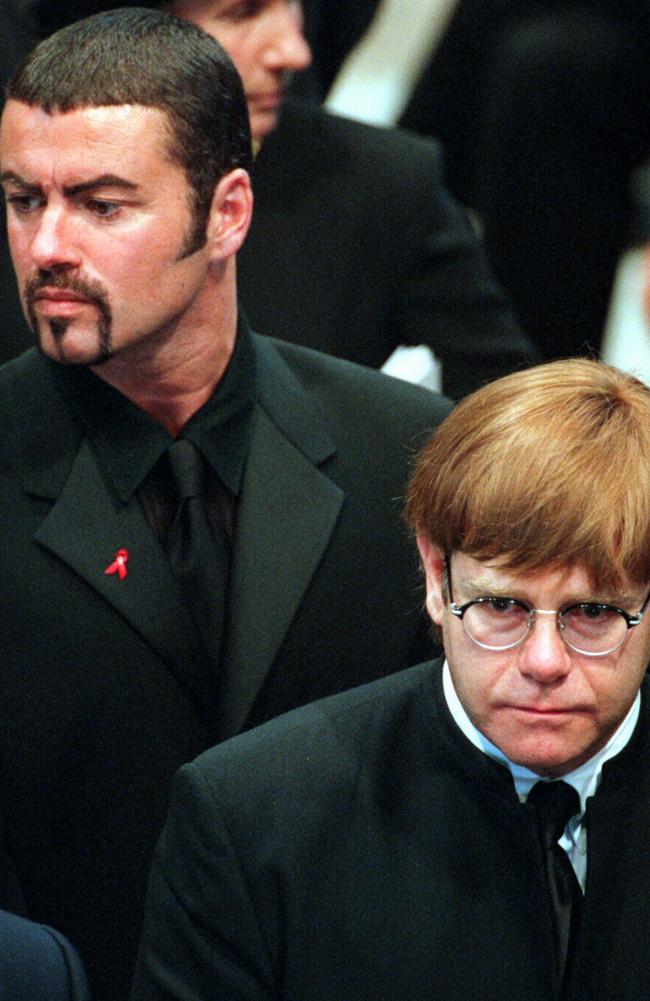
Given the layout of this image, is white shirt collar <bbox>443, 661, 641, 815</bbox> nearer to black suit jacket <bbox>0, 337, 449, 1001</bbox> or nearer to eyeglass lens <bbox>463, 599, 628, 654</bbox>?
eyeglass lens <bbox>463, 599, 628, 654</bbox>

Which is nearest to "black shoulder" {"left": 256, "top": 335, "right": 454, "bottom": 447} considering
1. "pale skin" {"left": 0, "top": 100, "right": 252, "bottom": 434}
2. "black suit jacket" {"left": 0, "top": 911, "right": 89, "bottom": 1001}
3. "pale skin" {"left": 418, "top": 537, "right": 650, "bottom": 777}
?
"pale skin" {"left": 0, "top": 100, "right": 252, "bottom": 434}

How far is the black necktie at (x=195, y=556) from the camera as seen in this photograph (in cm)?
346

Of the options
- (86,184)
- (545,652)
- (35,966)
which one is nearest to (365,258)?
(86,184)

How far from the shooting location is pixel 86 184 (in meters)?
3.35

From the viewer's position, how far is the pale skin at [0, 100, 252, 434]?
3.35m

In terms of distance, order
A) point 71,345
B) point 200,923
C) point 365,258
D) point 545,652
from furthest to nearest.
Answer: point 365,258 < point 71,345 < point 200,923 < point 545,652

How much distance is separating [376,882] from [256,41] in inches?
71.5

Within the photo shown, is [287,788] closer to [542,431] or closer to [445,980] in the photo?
[445,980]

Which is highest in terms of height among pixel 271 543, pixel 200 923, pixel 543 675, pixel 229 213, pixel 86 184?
pixel 86 184

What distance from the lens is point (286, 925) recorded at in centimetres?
294

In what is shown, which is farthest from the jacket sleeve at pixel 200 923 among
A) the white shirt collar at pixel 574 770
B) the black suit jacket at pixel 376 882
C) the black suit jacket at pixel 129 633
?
the black suit jacket at pixel 129 633

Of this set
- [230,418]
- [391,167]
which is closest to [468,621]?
[230,418]

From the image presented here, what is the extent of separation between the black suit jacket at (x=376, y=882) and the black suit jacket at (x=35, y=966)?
231 millimetres

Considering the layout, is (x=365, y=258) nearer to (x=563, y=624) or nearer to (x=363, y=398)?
(x=363, y=398)
